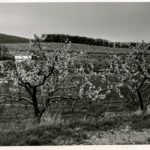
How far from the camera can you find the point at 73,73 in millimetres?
15805

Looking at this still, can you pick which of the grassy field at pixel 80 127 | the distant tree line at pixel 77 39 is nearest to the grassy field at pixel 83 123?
the grassy field at pixel 80 127

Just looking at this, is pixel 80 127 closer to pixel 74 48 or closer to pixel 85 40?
pixel 85 40

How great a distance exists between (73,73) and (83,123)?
2.45m

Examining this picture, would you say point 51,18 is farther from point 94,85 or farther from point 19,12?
point 94,85

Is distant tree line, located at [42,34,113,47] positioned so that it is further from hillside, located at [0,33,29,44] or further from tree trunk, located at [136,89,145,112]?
tree trunk, located at [136,89,145,112]

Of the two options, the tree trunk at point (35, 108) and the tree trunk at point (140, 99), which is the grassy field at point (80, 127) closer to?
the tree trunk at point (35, 108)

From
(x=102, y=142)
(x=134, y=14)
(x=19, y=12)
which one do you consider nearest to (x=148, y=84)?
(x=134, y=14)

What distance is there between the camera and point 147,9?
45.4 ft

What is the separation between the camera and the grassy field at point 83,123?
1273 cm

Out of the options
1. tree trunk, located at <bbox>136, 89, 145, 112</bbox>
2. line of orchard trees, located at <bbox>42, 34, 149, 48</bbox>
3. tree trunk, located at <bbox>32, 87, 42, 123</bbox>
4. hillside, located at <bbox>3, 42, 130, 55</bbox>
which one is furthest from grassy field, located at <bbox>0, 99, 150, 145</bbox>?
line of orchard trees, located at <bbox>42, 34, 149, 48</bbox>

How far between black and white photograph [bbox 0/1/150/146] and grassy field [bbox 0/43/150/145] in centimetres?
3

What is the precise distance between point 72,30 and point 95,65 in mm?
1466

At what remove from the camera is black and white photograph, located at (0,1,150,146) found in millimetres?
13336

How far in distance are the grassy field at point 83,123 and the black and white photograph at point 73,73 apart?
0.03 m
